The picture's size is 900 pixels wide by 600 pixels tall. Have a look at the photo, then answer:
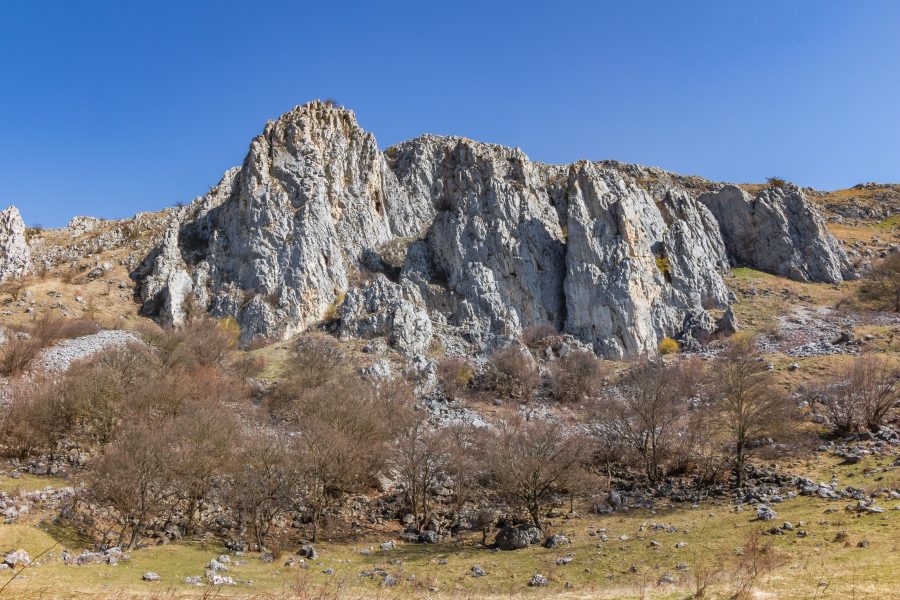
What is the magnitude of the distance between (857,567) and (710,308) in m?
65.7

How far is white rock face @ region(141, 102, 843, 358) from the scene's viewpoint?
6456 centimetres

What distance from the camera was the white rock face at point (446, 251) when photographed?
212ft

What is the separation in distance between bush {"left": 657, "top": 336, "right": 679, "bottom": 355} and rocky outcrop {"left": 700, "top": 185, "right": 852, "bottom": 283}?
1344 inches

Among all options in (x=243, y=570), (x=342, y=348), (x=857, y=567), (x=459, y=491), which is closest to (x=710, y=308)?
(x=342, y=348)

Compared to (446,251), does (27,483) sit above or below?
below

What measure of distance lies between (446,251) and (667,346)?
110 feet

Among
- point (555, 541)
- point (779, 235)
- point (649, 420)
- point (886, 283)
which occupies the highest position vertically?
point (779, 235)

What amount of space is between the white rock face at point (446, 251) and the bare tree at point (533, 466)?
29777 millimetres

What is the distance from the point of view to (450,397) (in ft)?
160

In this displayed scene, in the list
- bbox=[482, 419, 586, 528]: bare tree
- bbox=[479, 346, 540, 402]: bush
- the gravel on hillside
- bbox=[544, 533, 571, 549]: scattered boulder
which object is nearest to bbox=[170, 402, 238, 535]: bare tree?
bbox=[482, 419, 586, 528]: bare tree

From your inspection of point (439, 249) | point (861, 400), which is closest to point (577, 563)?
point (861, 400)

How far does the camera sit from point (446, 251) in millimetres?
74125

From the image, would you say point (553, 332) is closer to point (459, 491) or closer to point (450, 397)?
point (450, 397)

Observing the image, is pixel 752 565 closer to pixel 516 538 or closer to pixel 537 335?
pixel 516 538
